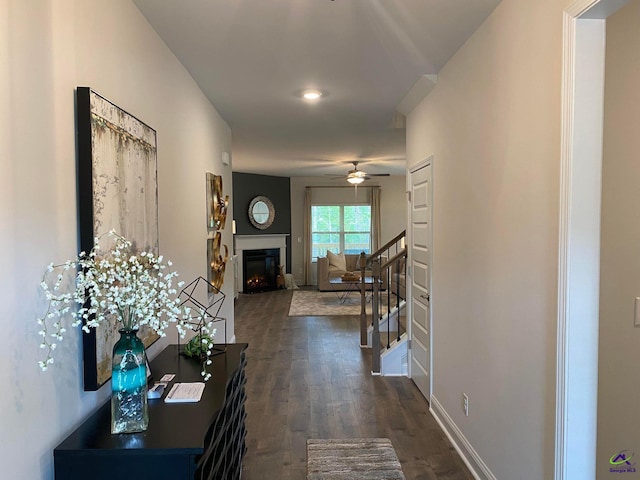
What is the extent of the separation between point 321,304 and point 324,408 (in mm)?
4723

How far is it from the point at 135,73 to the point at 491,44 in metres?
1.84

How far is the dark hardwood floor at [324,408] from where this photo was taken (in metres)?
2.78

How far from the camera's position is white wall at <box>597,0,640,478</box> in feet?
6.32

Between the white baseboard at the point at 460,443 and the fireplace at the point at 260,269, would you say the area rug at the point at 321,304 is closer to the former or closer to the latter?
the fireplace at the point at 260,269

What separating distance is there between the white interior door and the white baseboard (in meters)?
0.26

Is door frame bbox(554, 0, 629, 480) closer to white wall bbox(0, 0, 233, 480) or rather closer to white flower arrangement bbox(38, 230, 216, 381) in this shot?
white flower arrangement bbox(38, 230, 216, 381)

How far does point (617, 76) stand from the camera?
1.97m

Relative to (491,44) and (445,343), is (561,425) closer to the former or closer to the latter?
(445,343)

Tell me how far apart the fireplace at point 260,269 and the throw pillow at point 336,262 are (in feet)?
4.39

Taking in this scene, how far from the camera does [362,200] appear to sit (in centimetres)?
1081

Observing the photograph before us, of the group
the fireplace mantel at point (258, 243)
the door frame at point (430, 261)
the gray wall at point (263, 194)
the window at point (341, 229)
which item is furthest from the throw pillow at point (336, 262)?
the door frame at point (430, 261)

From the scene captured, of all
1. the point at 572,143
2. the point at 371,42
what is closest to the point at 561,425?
the point at 572,143

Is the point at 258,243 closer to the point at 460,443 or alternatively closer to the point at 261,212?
the point at 261,212

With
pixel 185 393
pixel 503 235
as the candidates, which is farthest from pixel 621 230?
pixel 185 393
